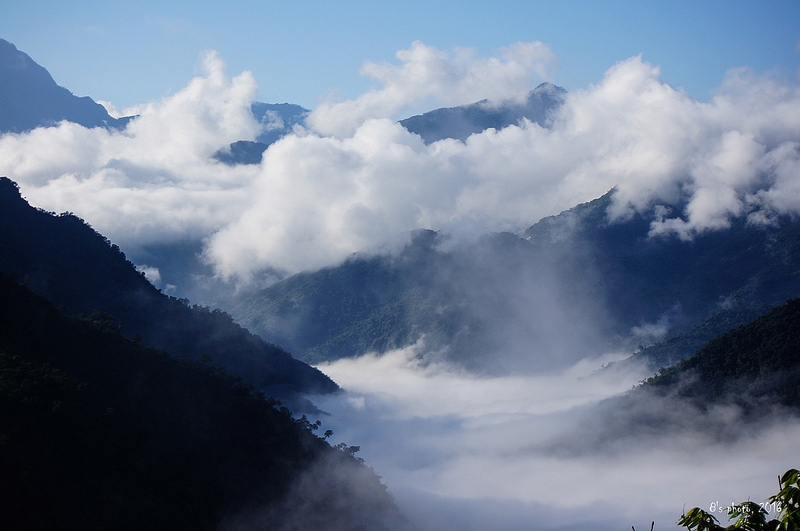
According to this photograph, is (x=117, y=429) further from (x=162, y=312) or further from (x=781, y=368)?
(x=781, y=368)

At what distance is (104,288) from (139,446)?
57.8m

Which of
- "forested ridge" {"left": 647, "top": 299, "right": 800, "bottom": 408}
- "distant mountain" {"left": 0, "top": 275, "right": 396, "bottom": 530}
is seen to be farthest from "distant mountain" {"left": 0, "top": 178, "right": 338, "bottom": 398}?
"forested ridge" {"left": 647, "top": 299, "right": 800, "bottom": 408}

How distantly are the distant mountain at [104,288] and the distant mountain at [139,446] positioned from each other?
25063 millimetres

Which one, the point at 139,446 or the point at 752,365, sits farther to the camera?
the point at 752,365

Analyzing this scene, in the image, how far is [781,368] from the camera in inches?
5285

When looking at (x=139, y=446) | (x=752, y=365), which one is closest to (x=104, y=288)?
(x=139, y=446)

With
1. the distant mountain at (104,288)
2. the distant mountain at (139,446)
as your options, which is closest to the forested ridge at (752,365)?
the distant mountain at (139,446)

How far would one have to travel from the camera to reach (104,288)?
11656 cm

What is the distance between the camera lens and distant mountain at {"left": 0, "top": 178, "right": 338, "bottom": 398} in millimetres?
106125

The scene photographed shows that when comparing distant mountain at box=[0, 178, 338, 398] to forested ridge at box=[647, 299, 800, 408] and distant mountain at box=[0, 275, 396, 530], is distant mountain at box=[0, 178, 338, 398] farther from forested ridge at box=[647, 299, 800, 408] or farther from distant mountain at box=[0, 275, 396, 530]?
forested ridge at box=[647, 299, 800, 408]

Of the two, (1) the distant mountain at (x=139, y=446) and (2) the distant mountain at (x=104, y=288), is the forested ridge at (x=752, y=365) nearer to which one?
(1) the distant mountain at (x=139, y=446)

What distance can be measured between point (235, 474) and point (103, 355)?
1922cm

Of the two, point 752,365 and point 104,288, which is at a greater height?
point 104,288

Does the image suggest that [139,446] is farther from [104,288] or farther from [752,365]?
[752,365]
